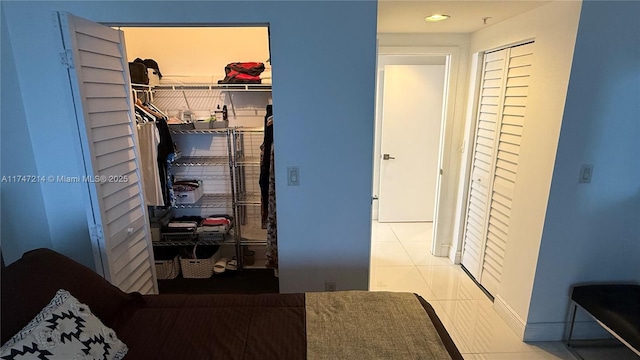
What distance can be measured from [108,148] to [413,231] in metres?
3.34

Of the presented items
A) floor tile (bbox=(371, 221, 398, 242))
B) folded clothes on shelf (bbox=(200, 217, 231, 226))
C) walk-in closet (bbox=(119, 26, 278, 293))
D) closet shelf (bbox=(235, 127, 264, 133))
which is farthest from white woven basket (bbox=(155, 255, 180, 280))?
floor tile (bbox=(371, 221, 398, 242))

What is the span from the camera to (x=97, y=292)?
1402 mm

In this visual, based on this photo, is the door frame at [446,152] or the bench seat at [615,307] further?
the door frame at [446,152]

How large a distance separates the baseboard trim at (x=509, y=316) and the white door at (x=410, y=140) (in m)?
1.82

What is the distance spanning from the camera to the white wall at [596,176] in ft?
5.83

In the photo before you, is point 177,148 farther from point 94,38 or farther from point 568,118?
point 568,118

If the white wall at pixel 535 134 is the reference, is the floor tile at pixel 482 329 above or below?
below

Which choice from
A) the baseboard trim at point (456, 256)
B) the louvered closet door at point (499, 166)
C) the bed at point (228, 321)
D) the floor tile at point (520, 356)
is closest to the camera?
the bed at point (228, 321)

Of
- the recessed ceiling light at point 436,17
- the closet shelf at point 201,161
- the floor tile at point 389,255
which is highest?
the recessed ceiling light at point 436,17

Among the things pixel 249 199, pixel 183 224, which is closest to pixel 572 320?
pixel 249 199

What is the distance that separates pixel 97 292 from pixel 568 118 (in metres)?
2.54

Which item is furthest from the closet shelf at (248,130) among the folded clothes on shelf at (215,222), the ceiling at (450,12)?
the ceiling at (450,12)

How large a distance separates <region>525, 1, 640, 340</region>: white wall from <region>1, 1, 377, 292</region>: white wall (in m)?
1.13

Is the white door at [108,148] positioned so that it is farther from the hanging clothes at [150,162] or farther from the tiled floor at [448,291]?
the tiled floor at [448,291]
